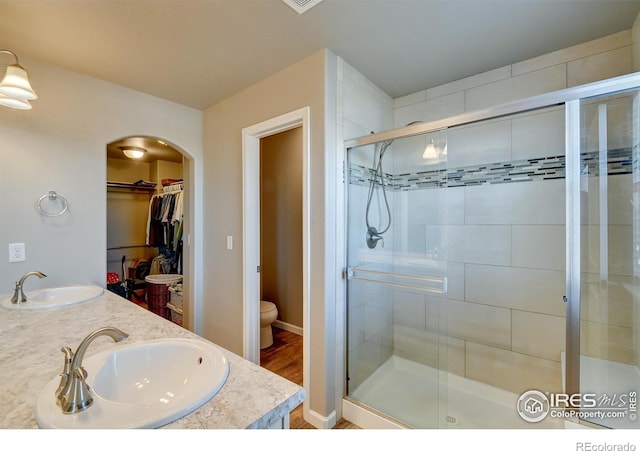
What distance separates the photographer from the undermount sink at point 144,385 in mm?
628

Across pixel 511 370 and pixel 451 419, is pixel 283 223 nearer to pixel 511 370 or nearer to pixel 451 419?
pixel 451 419

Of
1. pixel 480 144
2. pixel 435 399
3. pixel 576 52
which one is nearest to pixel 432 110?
pixel 480 144

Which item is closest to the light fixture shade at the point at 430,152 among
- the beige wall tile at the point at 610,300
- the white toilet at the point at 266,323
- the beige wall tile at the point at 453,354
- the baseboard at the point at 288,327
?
the beige wall tile at the point at 610,300

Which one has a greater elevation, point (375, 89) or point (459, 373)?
point (375, 89)

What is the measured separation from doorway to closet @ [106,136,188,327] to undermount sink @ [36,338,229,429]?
3.09m

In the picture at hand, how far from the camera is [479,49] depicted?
172 cm

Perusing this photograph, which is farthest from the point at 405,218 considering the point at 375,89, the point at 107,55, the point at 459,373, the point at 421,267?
the point at 107,55

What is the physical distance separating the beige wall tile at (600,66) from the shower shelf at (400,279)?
4.99 ft

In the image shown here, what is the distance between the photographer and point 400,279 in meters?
1.80

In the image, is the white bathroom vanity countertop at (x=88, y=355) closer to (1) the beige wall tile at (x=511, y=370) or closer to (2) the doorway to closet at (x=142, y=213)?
(1) the beige wall tile at (x=511, y=370)

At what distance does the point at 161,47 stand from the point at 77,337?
5.41ft

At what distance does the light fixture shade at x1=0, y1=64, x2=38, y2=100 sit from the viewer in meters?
1.28
